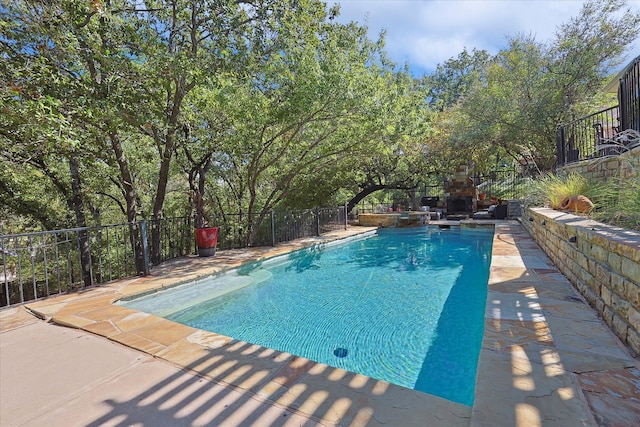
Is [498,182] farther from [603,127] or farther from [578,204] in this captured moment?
[578,204]

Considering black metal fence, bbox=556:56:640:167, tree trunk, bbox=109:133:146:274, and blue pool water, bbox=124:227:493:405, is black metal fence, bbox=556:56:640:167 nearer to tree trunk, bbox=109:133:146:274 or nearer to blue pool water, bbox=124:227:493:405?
blue pool water, bbox=124:227:493:405

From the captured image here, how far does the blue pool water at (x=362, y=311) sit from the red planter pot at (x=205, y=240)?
1.15 meters

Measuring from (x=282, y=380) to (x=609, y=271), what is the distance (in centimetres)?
250

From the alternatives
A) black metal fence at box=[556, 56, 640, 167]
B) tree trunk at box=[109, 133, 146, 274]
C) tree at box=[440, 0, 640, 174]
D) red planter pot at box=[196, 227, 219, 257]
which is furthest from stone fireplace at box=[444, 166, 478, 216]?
tree trunk at box=[109, 133, 146, 274]

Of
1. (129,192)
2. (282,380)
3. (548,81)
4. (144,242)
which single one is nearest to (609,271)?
(282,380)

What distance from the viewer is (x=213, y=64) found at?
194 inches

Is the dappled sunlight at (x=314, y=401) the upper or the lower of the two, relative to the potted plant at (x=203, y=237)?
lower

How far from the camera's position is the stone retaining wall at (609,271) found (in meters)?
1.92

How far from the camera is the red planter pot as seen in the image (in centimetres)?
668

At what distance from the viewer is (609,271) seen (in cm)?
231

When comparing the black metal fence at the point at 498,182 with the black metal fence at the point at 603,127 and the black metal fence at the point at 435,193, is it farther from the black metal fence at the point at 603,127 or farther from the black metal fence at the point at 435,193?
the black metal fence at the point at 603,127

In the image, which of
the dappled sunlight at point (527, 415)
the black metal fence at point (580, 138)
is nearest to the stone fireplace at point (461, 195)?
the black metal fence at point (580, 138)

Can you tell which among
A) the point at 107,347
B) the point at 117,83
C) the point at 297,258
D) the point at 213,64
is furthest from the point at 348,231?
the point at 107,347

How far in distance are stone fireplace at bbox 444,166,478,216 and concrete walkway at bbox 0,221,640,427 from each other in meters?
13.3
